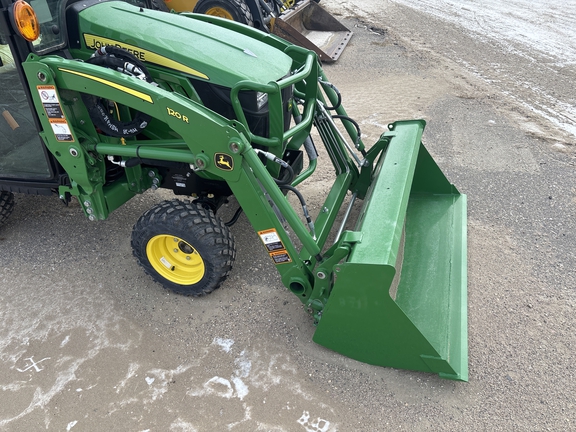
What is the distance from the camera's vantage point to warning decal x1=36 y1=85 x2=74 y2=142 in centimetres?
271

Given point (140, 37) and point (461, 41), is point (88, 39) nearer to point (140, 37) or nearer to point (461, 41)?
point (140, 37)

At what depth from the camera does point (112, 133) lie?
2.83 metres

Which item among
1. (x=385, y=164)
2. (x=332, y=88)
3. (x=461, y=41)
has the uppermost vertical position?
(x=332, y=88)

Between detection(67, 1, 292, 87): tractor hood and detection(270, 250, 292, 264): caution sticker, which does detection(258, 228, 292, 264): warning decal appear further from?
detection(67, 1, 292, 87): tractor hood

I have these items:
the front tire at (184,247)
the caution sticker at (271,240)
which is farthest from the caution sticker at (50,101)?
the caution sticker at (271,240)

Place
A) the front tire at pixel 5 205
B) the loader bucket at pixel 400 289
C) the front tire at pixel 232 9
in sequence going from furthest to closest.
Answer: the front tire at pixel 232 9, the front tire at pixel 5 205, the loader bucket at pixel 400 289

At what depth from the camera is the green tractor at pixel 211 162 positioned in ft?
8.25

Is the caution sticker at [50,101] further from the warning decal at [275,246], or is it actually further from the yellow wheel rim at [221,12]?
the yellow wheel rim at [221,12]

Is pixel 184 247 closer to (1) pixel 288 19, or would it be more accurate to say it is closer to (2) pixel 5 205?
(2) pixel 5 205

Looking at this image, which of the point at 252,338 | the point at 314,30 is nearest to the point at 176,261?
the point at 252,338

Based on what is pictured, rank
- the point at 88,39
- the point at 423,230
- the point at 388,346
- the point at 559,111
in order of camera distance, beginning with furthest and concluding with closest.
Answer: the point at 559,111
the point at 423,230
the point at 88,39
the point at 388,346

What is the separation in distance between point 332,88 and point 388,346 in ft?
6.77

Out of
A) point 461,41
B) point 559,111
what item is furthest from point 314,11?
point 559,111

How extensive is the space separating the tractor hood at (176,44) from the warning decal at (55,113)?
475 millimetres
